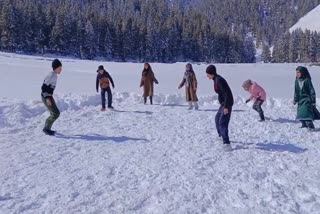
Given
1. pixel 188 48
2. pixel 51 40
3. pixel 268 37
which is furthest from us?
pixel 268 37

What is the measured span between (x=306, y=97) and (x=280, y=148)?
89.7 inches

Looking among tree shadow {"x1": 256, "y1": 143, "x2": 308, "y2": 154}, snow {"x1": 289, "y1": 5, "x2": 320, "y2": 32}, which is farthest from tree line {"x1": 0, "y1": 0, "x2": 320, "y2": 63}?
tree shadow {"x1": 256, "y1": 143, "x2": 308, "y2": 154}

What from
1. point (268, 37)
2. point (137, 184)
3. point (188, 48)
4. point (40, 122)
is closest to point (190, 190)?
point (137, 184)

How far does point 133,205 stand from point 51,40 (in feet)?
268

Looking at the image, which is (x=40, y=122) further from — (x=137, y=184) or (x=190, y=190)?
(x=190, y=190)

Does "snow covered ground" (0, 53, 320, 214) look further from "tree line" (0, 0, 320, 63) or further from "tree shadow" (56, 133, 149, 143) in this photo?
"tree line" (0, 0, 320, 63)

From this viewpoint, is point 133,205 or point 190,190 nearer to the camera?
point 133,205

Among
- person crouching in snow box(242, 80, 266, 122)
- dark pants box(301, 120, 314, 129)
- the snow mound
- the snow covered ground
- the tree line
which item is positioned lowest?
the snow covered ground

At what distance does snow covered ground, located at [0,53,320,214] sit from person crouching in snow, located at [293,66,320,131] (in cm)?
53

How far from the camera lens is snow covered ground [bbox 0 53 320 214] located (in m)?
6.51

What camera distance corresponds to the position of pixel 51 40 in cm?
8375

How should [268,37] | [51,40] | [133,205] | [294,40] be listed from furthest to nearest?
[268,37] → [294,40] → [51,40] → [133,205]

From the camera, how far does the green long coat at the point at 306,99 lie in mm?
11047

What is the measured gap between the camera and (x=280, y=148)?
955cm
